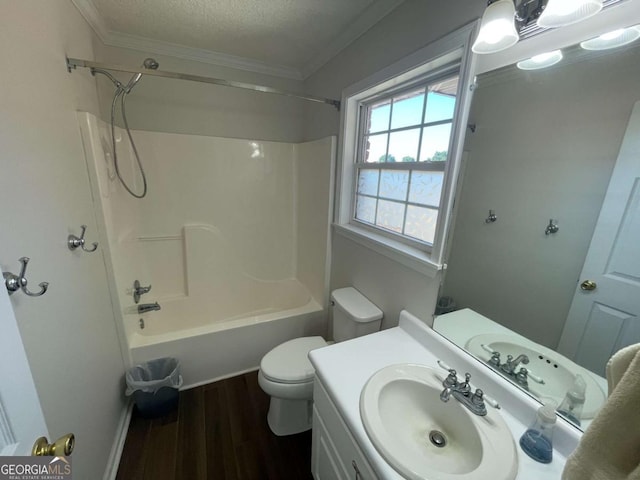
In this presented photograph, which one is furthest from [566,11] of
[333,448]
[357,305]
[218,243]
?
[218,243]

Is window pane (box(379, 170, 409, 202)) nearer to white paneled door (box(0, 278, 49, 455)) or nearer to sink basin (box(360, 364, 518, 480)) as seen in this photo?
sink basin (box(360, 364, 518, 480))

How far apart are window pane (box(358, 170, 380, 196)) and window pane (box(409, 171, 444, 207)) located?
31 cm

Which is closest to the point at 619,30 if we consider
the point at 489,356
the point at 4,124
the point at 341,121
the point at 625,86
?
the point at 625,86

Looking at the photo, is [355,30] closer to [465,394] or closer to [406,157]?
[406,157]

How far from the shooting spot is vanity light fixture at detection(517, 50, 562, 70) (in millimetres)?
764

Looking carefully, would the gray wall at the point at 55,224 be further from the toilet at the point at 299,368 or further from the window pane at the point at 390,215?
the window pane at the point at 390,215

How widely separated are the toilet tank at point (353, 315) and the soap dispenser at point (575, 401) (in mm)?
820

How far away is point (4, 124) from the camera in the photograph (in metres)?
0.75

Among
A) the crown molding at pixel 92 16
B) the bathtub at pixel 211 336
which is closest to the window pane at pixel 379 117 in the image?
the bathtub at pixel 211 336

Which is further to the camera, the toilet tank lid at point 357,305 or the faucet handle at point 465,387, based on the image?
the toilet tank lid at point 357,305

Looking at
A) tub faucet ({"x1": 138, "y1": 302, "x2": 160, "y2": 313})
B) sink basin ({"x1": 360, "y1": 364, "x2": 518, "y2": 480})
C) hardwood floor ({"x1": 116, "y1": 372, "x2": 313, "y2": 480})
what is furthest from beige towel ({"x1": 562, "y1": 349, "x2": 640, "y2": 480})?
tub faucet ({"x1": 138, "y1": 302, "x2": 160, "y2": 313})

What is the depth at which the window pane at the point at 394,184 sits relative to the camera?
1.46 metres

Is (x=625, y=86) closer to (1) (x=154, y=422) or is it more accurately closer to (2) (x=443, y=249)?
(2) (x=443, y=249)

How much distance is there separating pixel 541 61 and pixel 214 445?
225 cm
